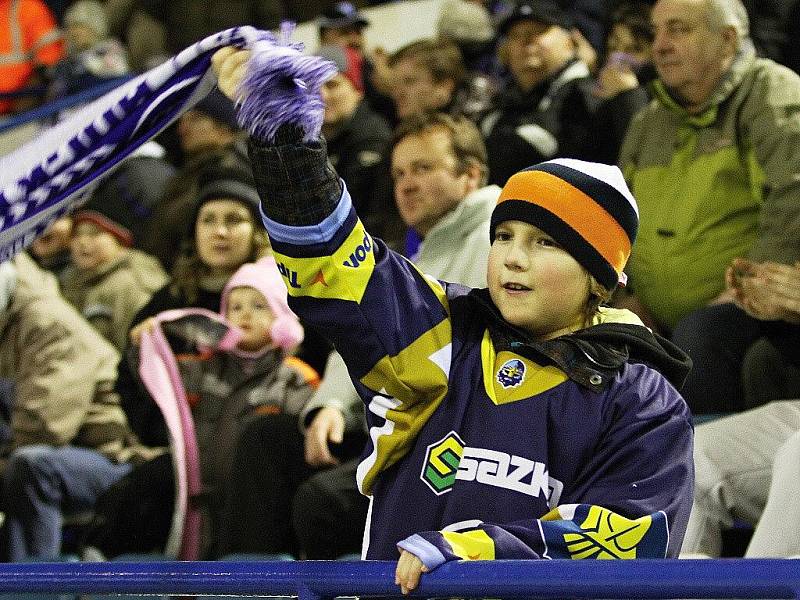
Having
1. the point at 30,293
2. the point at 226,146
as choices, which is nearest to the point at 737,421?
the point at 30,293

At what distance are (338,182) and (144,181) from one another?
5.32 m

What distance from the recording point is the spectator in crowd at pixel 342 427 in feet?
14.3

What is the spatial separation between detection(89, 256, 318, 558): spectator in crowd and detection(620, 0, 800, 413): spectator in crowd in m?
1.18

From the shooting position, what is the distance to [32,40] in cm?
998

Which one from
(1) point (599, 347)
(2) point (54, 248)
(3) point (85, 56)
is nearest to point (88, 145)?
(1) point (599, 347)

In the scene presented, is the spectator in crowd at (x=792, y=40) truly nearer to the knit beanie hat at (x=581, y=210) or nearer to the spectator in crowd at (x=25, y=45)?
the knit beanie hat at (x=581, y=210)

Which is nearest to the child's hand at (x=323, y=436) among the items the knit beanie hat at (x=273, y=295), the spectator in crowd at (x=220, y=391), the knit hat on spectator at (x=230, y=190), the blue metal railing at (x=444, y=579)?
the spectator in crowd at (x=220, y=391)

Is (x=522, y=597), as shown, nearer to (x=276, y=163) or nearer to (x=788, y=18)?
(x=276, y=163)

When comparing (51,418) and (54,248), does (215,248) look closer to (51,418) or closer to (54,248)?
(51,418)

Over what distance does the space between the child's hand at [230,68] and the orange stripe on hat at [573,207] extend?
522 millimetres

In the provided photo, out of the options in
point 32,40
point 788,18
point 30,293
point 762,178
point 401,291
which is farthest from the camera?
point 32,40

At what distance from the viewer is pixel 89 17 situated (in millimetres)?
10266

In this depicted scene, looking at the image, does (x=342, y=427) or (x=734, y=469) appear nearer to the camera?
(x=734, y=469)

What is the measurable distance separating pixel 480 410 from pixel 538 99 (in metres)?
4.03
